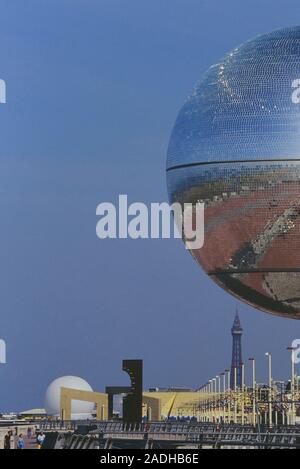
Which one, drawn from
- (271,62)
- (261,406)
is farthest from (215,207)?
(261,406)

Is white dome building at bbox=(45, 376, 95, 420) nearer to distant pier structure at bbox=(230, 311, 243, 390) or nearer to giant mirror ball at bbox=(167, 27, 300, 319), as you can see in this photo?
distant pier structure at bbox=(230, 311, 243, 390)

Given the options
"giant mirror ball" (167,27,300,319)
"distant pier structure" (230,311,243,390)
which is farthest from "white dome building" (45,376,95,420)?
"giant mirror ball" (167,27,300,319)

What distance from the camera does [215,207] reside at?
3253cm

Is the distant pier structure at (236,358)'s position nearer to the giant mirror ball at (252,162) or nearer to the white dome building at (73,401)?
the white dome building at (73,401)

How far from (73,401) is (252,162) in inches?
1115

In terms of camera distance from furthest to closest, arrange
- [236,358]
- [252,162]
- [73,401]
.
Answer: [236,358] < [73,401] < [252,162]

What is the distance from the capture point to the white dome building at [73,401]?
5847cm

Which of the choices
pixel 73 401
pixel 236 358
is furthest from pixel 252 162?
pixel 236 358

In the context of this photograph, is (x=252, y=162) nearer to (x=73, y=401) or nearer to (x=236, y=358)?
(x=73, y=401)

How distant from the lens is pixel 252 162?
32.2 metres

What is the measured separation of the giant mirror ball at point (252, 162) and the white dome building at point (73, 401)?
25900 mm

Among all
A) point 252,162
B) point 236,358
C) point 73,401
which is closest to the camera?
point 252,162

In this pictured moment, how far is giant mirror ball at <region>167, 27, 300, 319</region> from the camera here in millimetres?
32062
